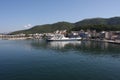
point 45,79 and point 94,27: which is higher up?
point 94,27

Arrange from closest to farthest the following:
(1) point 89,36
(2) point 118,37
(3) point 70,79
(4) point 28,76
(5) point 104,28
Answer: (3) point 70,79 → (4) point 28,76 → (2) point 118,37 → (1) point 89,36 → (5) point 104,28

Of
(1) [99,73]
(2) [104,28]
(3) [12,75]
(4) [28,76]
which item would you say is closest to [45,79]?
(4) [28,76]

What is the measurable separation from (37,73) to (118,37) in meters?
79.1

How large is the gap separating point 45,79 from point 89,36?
98.5 meters

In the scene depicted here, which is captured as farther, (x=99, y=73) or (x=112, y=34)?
(x=112, y=34)

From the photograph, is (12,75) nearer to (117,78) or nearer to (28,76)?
(28,76)

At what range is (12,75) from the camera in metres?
18.6

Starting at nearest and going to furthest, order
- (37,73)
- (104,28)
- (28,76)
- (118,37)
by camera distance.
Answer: (28,76)
(37,73)
(118,37)
(104,28)

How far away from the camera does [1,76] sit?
710 inches

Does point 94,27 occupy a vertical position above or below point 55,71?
above

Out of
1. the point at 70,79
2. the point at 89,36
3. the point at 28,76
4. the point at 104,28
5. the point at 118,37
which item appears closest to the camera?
the point at 70,79

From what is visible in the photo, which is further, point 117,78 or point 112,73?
point 112,73

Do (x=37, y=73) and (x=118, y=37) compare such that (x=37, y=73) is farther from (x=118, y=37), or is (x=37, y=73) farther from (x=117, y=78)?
(x=118, y=37)

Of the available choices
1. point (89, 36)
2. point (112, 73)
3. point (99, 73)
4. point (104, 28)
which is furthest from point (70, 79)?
point (104, 28)
